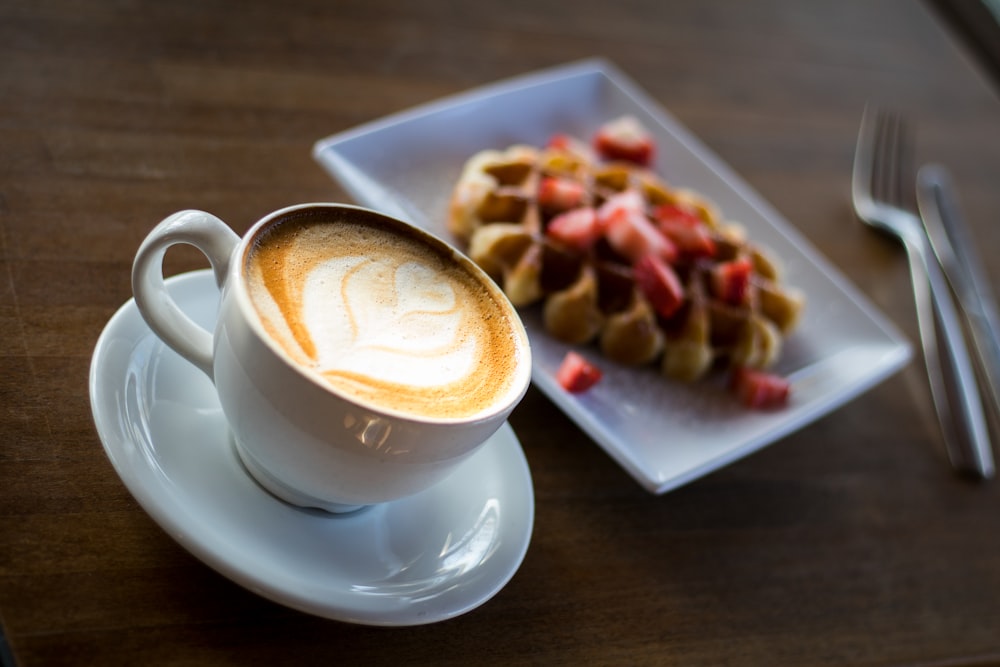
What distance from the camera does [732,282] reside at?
142 centimetres

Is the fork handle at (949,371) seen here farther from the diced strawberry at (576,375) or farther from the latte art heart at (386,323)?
the latte art heart at (386,323)

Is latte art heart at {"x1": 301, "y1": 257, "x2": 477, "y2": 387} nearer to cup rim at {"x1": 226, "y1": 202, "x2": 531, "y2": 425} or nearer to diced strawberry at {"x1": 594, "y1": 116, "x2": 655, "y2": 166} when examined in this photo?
cup rim at {"x1": 226, "y1": 202, "x2": 531, "y2": 425}

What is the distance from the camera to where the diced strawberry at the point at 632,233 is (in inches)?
54.1

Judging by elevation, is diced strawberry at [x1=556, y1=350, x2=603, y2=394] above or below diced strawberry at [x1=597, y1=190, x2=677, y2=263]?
below

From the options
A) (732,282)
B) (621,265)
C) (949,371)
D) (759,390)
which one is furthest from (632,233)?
Answer: (949,371)

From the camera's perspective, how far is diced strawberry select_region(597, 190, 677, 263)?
137 centimetres

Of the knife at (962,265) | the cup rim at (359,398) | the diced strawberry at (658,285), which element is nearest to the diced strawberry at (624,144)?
the diced strawberry at (658,285)

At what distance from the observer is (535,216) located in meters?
1.40

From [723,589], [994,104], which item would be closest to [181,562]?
[723,589]

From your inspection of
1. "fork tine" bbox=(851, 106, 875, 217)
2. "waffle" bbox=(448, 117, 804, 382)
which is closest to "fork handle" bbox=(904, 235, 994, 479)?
"fork tine" bbox=(851, 106, 875, 217)

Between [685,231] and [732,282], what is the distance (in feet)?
0.34

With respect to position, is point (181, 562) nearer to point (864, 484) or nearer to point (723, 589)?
point (723, 589)

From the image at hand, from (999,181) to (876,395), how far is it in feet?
2.99

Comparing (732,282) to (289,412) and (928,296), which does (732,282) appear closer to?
(928,296)
